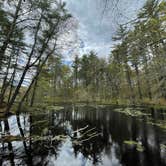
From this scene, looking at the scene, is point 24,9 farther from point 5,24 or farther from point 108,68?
point 108,68

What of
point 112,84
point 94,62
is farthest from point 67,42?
point 94,62

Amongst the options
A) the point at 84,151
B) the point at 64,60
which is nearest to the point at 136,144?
the point at 84,151

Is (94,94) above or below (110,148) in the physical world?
above

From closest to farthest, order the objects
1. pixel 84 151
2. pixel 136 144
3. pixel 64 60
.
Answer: pixel 84 151
pixel 136 144
pixel 64 60

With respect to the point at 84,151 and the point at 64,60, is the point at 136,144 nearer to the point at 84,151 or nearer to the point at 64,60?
the point at 84,151

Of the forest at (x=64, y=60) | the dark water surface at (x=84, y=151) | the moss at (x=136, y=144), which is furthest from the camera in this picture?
the moss at (x=136, y=144)

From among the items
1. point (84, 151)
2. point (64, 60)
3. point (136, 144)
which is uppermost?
point (64, 60)

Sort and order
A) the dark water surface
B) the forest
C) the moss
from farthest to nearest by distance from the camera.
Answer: the moss → the forest → the dark water surface

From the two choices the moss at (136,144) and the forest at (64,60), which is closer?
the forest at (64,60)

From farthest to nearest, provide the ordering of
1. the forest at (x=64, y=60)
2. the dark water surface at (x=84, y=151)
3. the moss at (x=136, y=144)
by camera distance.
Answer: the moss at (x=136, y=144), the forest at (x=64, y=60), the dark water surface at (x=84, y=151)

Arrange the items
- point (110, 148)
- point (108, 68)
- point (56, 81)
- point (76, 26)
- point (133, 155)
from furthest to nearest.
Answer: point (56, 81), point (108, 68), point (76, 26), point (110, 148), point (133, 155)

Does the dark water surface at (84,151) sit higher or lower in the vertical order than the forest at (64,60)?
lower

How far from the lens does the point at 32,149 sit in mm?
4496

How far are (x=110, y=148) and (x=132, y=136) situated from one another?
1562mm
